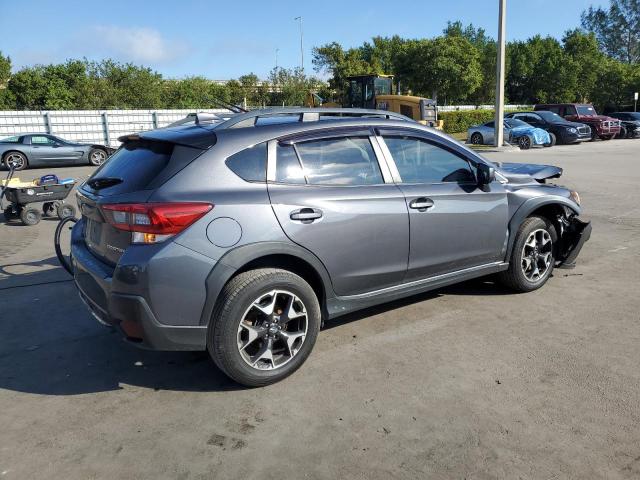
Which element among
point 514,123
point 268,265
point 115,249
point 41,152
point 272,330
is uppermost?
point 514,123

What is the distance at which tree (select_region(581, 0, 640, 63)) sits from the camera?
99562 millimetres

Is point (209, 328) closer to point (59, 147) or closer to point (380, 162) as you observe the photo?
point (380, 162)

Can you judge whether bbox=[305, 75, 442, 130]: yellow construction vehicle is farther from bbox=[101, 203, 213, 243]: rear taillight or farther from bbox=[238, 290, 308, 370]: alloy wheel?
bbox=[101, 203, 213, 243]: rear taillight

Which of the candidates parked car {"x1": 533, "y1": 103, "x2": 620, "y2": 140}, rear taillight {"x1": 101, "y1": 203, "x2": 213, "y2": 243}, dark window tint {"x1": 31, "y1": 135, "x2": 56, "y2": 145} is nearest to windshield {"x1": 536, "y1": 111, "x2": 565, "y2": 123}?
parked car {"x1": 533, "y1": 103, "x2": 620, "y2": 140}

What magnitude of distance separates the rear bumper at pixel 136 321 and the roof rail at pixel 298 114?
4.13 ft

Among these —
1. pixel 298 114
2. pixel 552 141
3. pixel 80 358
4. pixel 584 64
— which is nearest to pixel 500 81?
pixel 552 141

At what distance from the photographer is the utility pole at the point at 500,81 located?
76.3ft

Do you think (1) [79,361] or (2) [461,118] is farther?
(2) [461,118]

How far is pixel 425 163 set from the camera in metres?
4.47

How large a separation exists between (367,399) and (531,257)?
258 centimetres

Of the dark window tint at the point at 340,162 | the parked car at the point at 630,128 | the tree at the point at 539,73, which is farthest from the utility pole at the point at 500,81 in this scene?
the tree at the point at 539,73

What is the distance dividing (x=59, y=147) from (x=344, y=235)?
1844 centimetres

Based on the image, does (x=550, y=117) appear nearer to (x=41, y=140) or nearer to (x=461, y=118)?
(x=461, y=118)

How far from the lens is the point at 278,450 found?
295 cm
